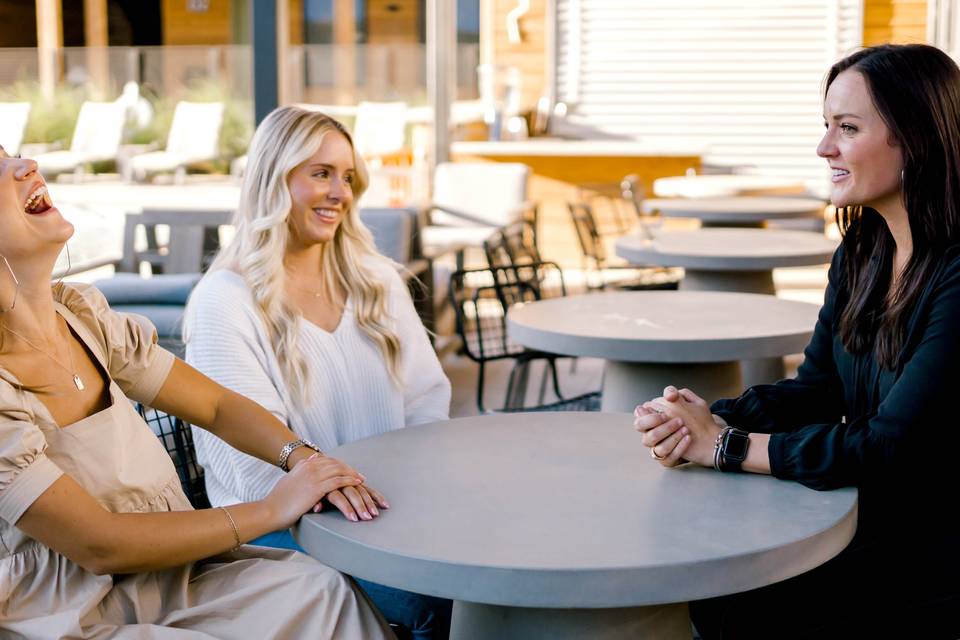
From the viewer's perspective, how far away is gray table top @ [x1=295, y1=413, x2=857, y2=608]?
1.55m

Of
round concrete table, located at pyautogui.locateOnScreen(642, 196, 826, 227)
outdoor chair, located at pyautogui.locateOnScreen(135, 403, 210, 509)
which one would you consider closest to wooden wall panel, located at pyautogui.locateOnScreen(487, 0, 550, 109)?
round concrete table, located at pyautogui.locateOnScreen(642, 196, 826, 227)

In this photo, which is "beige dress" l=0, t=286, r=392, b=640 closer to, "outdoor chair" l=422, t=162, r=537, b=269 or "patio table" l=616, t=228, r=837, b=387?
"patio table" l=616, t=228, r=837, b=387

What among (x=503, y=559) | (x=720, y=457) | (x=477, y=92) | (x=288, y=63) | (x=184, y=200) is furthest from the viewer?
(x=477, y=92)

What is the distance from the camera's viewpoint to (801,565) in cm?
165

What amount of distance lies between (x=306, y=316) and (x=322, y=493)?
3.03 feet

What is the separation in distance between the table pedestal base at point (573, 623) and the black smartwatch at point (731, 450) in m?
0.24

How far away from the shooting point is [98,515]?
1.73 meters

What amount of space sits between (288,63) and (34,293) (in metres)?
6.11

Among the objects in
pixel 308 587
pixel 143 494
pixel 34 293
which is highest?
pixel 34 293

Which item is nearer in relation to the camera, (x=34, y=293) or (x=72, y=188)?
(x=34, y=293)

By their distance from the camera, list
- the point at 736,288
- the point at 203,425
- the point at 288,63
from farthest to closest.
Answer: the point at 288,63 < the point at 736,288 < the point at 203,425

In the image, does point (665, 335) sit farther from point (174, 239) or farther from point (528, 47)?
point (528, 47)

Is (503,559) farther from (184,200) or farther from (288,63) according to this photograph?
(288,63)

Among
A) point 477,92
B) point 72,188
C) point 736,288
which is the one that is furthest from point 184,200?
point 477,92
